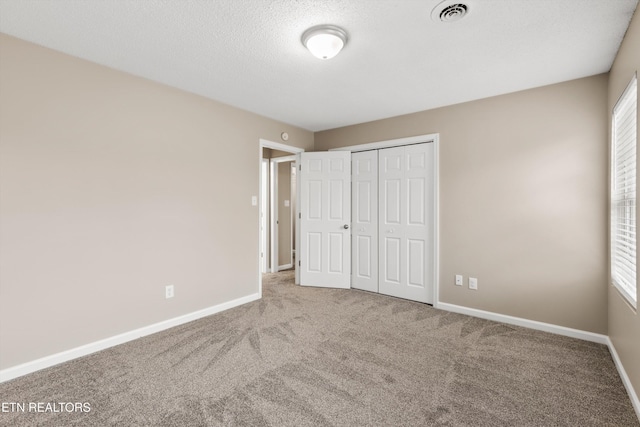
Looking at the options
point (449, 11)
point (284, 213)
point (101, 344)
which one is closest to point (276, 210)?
point (284, 213)

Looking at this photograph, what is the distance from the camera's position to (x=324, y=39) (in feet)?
6.77

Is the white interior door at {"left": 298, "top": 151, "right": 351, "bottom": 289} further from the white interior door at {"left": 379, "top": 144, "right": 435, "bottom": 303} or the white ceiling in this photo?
the white ceiling

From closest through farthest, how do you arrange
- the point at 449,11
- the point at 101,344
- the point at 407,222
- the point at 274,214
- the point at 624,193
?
the point at 449,11 < the point at 624,193 < the point at 101,344 < the point at 407,222 < the point at 274,214

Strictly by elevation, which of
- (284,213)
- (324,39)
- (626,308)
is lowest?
(626,308)

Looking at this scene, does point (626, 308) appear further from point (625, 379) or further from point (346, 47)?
point (346, 47)

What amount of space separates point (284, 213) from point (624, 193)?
4645 mm

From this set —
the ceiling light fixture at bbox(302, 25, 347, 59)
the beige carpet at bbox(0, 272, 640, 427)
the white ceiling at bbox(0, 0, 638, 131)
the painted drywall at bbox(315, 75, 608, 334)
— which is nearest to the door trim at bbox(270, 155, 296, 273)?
the white ceiling at bbox(0, 0, 638, 131)

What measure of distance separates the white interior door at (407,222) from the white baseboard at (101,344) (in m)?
2.18

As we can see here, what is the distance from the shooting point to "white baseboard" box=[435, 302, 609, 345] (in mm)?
2715

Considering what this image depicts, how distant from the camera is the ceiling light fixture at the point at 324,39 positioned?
202 cm

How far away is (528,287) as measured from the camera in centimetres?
303

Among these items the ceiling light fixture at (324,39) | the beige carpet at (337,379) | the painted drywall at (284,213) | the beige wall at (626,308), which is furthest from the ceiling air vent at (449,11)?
the painted drywall at (284,213)

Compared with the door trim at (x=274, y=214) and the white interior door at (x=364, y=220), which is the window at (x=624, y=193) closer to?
the white interior door at (x=364, y=220)

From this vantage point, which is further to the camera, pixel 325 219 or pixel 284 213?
pixel 284 213
